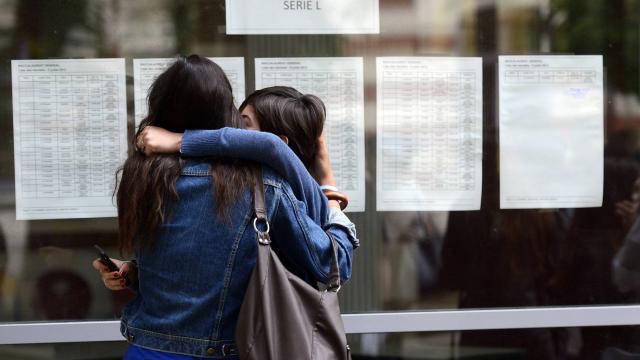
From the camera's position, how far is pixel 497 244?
3766 mm

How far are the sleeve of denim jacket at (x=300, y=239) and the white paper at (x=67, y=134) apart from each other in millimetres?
1574

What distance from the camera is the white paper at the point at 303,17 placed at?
11.8ft

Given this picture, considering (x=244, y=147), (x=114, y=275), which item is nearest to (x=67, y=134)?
(x=114, y=275)

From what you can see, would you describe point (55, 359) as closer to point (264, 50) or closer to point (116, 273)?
point (116, 273)

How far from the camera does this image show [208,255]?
2178 mm

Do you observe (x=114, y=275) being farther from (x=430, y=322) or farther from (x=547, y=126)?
(x=547, y=126)

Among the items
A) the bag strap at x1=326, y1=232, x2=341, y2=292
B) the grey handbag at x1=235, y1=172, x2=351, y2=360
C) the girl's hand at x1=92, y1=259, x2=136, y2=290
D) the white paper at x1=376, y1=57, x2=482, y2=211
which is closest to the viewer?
the grey handbag at x1=235, y1=172, x2=351, y2=360

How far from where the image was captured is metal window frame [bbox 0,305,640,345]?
11.7 ft

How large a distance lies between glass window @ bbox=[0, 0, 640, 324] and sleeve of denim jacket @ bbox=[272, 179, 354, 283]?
1444 millimetres

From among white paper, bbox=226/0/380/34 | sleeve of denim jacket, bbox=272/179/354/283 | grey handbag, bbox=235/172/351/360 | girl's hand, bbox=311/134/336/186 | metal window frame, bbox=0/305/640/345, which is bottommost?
metal window frame, bbox=0/305/640/345

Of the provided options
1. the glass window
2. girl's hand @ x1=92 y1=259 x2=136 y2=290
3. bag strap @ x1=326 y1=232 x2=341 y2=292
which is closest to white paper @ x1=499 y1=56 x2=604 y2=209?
the glass window

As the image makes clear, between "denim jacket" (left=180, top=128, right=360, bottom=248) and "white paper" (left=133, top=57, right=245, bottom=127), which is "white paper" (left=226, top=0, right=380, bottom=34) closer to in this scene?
"white paper" (left=133, top=57, right=245, bottom=127)

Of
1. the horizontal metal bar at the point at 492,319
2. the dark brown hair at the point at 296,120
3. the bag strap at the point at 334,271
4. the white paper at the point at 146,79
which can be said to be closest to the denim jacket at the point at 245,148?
the bag strap at the point at 334,271

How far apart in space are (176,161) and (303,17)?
162cm
